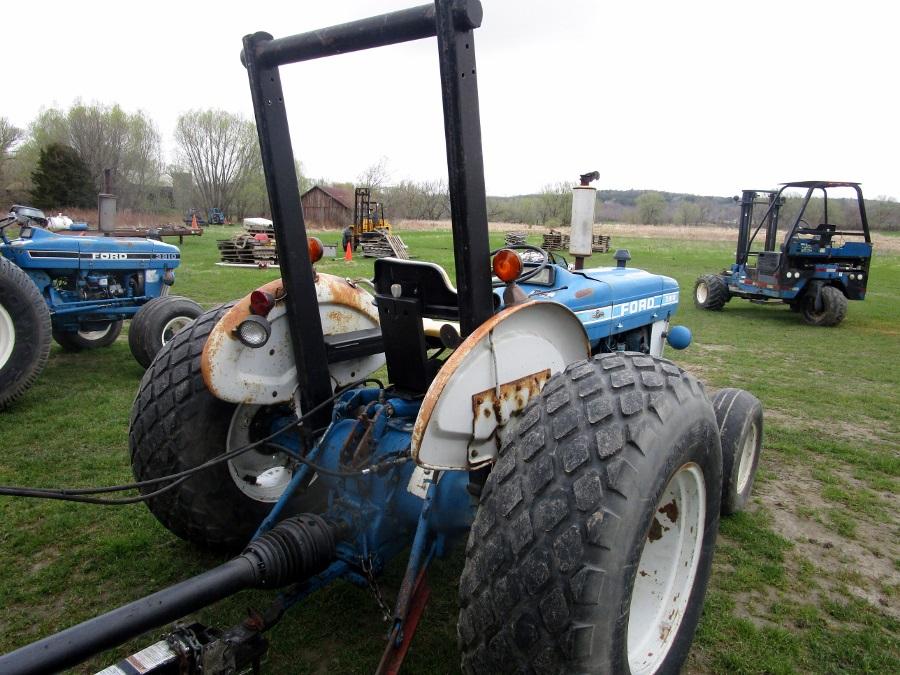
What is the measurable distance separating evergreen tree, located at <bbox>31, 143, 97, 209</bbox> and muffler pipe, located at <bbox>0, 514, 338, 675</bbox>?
42.1 meters

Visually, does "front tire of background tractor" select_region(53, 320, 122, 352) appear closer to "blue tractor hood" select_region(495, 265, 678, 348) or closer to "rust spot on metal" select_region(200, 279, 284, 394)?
"rust spot on metal" select_region(200, 279, 284, 394)

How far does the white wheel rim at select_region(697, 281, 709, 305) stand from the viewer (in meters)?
13.6

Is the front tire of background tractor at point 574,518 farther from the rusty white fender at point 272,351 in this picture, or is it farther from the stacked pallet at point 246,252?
the stacked pallet at point 246,252

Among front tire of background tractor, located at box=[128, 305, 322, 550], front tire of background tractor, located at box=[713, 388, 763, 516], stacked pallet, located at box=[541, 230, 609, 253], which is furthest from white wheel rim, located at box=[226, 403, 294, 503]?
stacked pallet, located at box=[541, 230, 609, 253]

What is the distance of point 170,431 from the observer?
107 inches

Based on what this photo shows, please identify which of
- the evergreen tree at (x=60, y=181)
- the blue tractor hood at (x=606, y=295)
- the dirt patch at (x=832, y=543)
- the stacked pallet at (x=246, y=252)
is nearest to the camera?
the dirt patch at (x=832, y=543)

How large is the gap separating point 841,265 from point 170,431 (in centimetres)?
1351

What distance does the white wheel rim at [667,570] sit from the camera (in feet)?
7.41

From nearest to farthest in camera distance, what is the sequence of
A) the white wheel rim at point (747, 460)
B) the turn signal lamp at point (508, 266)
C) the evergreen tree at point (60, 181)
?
the turn signal lamp at point (508, 266), the white wheel rim at point (747, 460), the evergreen tree at point (60, 181)

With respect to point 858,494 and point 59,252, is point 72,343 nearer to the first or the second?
point 59,252

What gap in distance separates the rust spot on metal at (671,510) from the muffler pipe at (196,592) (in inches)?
46.5

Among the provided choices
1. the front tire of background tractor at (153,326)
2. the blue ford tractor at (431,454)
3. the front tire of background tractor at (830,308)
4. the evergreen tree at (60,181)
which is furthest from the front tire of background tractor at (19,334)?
the evergreen tree at (60,181)

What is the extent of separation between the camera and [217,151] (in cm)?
5366

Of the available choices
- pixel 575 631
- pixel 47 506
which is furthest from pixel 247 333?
pixel 47 506
